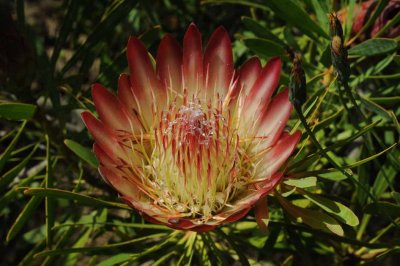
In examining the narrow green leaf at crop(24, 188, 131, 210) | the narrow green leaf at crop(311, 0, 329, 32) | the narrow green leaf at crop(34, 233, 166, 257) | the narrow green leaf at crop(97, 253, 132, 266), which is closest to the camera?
the narrow green leaf at crop(24, 188, 131, 210)

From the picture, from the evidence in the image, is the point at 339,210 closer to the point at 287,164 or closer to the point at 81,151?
the point at 287,164

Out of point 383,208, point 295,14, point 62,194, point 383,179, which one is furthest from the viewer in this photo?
point 383,179

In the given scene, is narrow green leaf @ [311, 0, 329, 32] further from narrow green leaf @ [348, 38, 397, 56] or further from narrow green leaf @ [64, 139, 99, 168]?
narrow green leaf @ [64, 139, 99, 168]

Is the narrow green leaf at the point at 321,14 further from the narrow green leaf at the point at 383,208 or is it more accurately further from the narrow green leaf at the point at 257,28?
the narrow green leaf at the point at 383,208

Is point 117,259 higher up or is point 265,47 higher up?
point 265,47

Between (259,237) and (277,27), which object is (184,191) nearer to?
(259,237)

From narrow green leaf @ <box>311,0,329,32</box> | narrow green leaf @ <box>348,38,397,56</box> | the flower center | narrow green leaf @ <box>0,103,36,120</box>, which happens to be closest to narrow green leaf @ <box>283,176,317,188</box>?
the flower center

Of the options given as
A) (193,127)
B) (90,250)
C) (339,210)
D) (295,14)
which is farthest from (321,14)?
(90,250)
